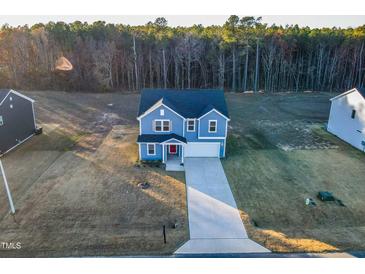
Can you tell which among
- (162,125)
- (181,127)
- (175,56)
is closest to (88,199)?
(162,125)

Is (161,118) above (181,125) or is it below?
above

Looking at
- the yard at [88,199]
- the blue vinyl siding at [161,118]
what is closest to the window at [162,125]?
the blue vinyl siding at [161,118]

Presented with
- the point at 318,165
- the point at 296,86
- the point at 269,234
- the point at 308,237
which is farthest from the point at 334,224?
the point at 296,86

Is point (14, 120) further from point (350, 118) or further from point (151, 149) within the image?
point (350, 118)

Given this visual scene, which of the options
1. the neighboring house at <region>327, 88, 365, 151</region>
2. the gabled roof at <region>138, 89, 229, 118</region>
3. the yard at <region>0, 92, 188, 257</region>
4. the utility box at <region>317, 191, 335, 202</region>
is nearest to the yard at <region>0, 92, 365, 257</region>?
the yard at <region>0, 92, 188, 257</region>

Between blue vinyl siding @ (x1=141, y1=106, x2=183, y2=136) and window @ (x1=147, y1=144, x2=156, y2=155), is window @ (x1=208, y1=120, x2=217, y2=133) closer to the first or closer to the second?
blue vinyl siding @ (x1=141, y1=106, x2=183, y2=136)
